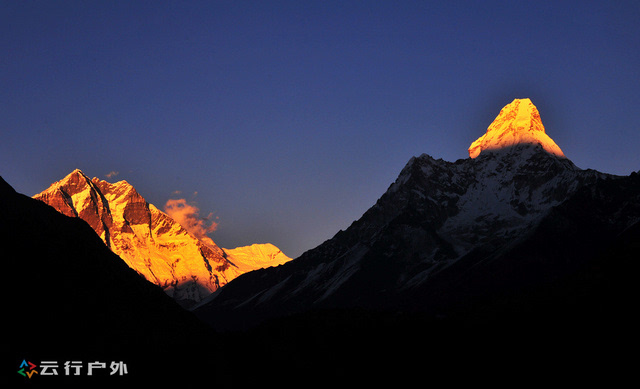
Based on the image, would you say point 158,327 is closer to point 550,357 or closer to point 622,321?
point 550,357

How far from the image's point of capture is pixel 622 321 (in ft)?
496

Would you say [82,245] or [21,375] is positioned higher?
[82,245]

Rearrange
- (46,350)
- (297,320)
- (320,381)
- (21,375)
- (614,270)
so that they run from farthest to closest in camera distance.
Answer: (614,270) < (297,320) < (320,381) < (46,350) < (21,375)

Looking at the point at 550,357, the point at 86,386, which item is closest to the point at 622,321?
the point at 550,357

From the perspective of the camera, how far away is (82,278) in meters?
145

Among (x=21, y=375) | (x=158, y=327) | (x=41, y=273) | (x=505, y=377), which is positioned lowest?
(x=505, y=377)

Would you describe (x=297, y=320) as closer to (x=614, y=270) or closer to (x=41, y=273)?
(x=41, y=273)

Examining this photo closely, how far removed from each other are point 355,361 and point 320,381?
10347mm

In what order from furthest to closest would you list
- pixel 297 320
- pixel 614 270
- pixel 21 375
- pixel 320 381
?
pixel 614 270, pixel 297 320, pixel 320 381, pixel 21 375

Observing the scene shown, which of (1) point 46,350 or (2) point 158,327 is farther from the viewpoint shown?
(2) point 158,327

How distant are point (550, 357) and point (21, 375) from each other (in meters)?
87.2

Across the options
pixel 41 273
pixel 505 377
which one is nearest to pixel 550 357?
pixel 505 377

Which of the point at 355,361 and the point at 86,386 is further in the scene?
the point at 355,361

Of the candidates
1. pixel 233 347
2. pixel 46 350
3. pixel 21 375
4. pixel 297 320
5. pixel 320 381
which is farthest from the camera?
pixel 297 320
